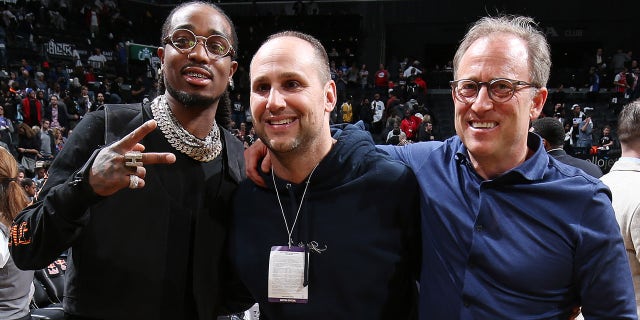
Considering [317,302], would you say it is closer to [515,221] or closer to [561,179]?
[515,221]

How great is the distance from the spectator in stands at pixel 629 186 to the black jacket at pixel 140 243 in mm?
1991

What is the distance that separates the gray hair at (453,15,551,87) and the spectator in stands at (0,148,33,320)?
117 inches

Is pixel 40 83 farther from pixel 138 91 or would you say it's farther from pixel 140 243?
pixel 140 243

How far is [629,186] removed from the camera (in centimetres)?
301

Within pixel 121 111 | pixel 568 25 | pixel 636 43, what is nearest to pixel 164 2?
pixel 568 25

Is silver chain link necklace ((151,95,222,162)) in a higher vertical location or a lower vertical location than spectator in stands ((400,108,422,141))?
higher

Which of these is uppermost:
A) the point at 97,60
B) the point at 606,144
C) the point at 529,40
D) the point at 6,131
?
the point at 97,60

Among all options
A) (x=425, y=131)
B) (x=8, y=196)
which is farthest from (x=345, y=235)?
(x=425, y=131)

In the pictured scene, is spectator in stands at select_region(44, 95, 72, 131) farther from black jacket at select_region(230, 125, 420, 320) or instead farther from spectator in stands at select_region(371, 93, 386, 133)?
black jacket at select_region(230, 125, 420, 320)

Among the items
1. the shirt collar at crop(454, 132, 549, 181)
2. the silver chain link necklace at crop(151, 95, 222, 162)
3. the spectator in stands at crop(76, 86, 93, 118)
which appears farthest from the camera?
the spectator in stands at crop(76, 86, 93, 118)

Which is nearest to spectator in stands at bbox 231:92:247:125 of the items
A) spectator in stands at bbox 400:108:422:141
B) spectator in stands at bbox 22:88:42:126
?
spectator in stands at bbox 400:108:422:141

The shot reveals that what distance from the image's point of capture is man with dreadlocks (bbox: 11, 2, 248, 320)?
1982 mm

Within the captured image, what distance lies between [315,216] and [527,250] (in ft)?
2.28

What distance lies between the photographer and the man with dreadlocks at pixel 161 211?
1.98 metres
